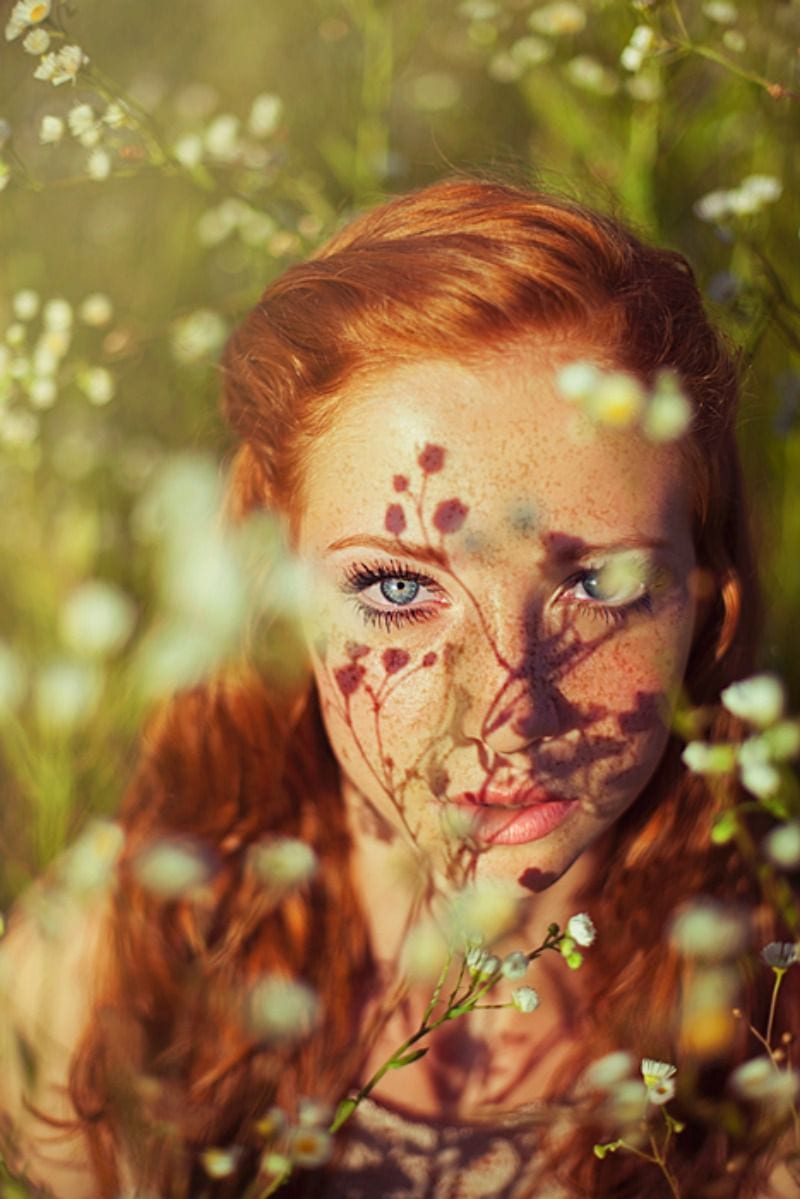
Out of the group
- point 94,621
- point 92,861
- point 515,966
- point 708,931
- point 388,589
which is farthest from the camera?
point 94,621

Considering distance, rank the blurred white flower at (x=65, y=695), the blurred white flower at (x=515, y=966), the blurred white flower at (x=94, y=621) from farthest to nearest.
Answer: the blurred white flower at (x=94, y=621)
the blurred white flower at (x=65, y=695)
the blurred white flower at (x=515, y=966)

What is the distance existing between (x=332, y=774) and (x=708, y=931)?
39 cm

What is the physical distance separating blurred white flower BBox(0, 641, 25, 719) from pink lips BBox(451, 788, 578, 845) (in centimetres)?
54

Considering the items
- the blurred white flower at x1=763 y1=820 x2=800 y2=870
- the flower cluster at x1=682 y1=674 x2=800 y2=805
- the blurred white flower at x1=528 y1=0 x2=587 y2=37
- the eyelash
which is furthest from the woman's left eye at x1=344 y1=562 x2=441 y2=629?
the blurred white flower at x1=528 y1=0 x2=587 y2=37

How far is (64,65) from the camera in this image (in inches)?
37.4

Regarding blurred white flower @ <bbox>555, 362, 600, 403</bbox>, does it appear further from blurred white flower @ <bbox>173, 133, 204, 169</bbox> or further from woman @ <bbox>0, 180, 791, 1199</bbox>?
blurred white flower @ <bbox>173, 133, 204, 169</bbox>

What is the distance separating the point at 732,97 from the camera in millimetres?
1327

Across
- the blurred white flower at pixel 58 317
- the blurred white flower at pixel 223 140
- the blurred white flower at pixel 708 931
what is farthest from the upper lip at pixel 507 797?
the blurred white flower at pixel 223 140

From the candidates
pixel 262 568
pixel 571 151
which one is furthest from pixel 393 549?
pixel 571 151

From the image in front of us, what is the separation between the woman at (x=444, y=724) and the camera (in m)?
0.78

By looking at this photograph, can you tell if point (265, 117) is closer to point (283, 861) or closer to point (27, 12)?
point (27, 12)

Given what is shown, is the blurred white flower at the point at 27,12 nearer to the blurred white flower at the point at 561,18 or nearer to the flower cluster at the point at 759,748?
the blurred white flower at the point at 561,18

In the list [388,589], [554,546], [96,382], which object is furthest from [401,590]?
[96,382]

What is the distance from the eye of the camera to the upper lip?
0.81 metres
